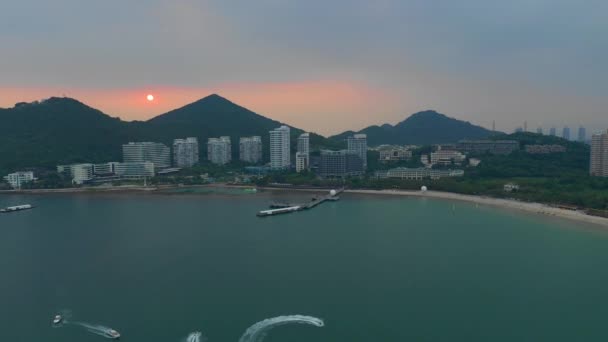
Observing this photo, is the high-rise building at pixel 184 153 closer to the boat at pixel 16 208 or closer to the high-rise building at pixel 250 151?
the high-rise building at pixel 250 151

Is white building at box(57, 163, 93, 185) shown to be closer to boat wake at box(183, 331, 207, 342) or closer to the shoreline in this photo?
the shoreline

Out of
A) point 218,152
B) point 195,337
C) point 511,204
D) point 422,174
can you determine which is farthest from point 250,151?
point 195,337

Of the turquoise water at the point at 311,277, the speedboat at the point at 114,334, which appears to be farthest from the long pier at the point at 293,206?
the speedboat at the point at 114,334

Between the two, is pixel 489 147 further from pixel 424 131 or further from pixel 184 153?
pixel 424 131

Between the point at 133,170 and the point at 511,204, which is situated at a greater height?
the point at 133,170

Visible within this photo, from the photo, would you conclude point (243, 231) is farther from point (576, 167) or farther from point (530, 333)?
point (576, 167)

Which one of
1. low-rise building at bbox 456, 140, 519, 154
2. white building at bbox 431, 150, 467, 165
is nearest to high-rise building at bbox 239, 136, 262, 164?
white building at bbox 431, 150, 467, 165
